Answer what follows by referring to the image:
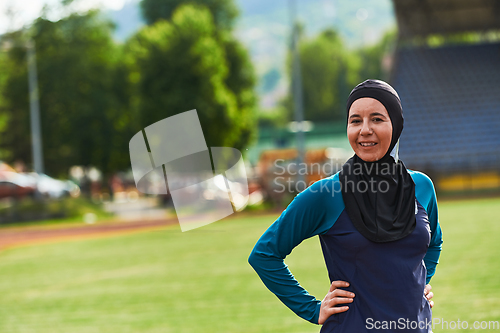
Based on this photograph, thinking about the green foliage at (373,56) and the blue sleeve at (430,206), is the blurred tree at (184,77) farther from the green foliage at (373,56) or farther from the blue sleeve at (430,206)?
the green foliage at (373,56)

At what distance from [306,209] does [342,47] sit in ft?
293

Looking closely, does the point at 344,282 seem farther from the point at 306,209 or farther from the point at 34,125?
the point at 34,125

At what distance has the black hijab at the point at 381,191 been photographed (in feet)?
7.50

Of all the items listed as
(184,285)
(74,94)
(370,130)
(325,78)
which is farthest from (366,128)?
(325,78)

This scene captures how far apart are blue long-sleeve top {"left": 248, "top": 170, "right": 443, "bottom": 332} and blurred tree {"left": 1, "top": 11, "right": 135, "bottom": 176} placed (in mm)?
37207

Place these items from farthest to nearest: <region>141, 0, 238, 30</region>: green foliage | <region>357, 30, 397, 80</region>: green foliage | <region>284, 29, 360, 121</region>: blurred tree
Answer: <region>357, 30, 397, 80</region>: green foliage, <region>284, 29, 360, 121</region>: blurred tree, <region>141, 0, 238, 30</region>: green foliage

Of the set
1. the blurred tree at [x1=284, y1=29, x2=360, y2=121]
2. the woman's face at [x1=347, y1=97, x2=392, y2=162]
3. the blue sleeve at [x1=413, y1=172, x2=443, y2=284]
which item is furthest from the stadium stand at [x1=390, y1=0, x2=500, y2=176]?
the blurred tree at [x1=284, y1=29, x2=360, y2=121]

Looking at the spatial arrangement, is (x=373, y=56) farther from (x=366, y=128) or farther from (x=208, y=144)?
(x=366, y=128)

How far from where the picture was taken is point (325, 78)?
82875 millimetres

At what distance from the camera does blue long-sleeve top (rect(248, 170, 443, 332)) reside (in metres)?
2.31

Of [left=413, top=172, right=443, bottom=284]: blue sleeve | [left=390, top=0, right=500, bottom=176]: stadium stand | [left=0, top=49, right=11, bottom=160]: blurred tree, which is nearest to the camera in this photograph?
[left=413, top=172, right=443, bottom=284]: blue sleeve

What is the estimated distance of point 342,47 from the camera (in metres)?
88.8

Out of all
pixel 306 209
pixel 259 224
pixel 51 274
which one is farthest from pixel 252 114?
pixel 306 209

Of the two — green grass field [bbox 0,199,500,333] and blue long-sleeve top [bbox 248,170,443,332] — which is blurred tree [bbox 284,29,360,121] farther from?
blue long-sleeve top [bbox 248,170,443,332]
